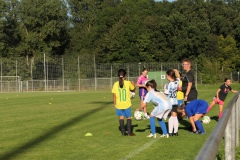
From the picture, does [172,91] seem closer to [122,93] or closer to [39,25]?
[122,93]

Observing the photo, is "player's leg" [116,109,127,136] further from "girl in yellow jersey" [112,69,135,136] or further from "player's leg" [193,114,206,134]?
"player's leg" [193,114,206,134]

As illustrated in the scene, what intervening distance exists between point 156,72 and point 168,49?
24.3 meters

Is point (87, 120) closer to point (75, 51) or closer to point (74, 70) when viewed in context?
point (74, 70)

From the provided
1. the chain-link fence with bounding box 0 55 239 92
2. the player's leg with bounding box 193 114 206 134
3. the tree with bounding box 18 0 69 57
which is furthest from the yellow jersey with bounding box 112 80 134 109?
the tree with bounding box 18 0 69 57

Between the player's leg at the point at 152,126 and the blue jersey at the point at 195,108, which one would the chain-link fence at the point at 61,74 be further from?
the player's leg at the point at 152,126

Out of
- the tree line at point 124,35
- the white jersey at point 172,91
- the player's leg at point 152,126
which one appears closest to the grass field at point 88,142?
the player's leg at point 152,126

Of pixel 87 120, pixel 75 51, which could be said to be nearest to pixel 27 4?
pixel 75 51

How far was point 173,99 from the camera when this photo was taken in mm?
11508

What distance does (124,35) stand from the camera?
79.2 meters

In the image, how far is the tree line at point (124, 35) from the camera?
76.4 meters

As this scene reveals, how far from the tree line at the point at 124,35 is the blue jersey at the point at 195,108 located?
192 ft

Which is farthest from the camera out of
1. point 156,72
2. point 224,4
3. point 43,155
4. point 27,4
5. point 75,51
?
point 224,4

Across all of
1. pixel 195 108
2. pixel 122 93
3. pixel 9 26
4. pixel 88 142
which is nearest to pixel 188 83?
pixel 195 108

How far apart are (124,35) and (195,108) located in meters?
68.0
